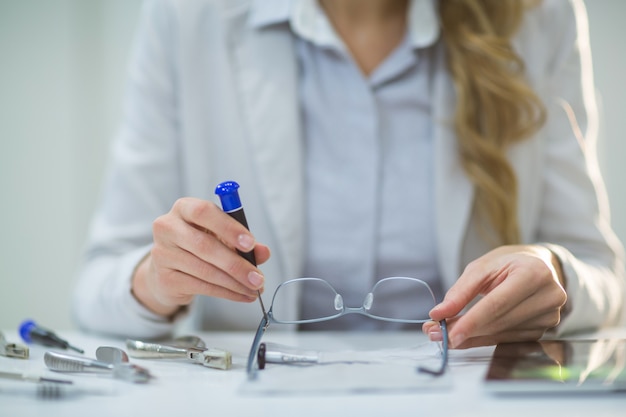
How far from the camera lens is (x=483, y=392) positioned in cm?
50

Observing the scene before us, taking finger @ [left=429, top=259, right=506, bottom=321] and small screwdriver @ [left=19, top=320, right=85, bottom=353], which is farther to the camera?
small screwdriver @ [left=19, top=320, right=85, bottom=353]

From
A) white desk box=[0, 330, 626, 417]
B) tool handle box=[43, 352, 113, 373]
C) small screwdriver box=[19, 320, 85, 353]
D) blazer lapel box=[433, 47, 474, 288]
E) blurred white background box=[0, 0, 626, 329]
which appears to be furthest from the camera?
blurred white background box=[0, 0, 626, 329]

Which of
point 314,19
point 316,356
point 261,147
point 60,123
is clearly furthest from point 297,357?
Result: point 60,123

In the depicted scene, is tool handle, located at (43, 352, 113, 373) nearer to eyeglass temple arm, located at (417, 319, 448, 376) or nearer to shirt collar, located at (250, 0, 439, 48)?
eyeglass temple arm, located at (417, 319, 448, 376)

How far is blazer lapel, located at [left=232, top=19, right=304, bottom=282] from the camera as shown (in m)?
0.97

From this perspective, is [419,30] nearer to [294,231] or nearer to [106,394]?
[294,231]

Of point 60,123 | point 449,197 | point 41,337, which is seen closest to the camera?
point 41,337

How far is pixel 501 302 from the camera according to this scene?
0.62m

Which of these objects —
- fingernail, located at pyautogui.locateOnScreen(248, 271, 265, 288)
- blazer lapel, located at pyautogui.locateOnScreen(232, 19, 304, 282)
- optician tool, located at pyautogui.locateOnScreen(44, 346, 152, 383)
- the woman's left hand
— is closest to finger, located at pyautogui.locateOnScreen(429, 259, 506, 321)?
the woman's left hand

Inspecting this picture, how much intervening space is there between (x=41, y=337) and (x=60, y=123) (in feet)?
3.33

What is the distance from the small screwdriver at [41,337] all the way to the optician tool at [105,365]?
125mm

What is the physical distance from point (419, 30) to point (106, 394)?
715 millimetres

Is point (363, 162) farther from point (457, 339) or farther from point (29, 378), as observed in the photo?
point (29, 378)

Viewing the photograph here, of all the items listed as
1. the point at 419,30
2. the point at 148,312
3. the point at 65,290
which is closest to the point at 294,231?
the point at 148,312
